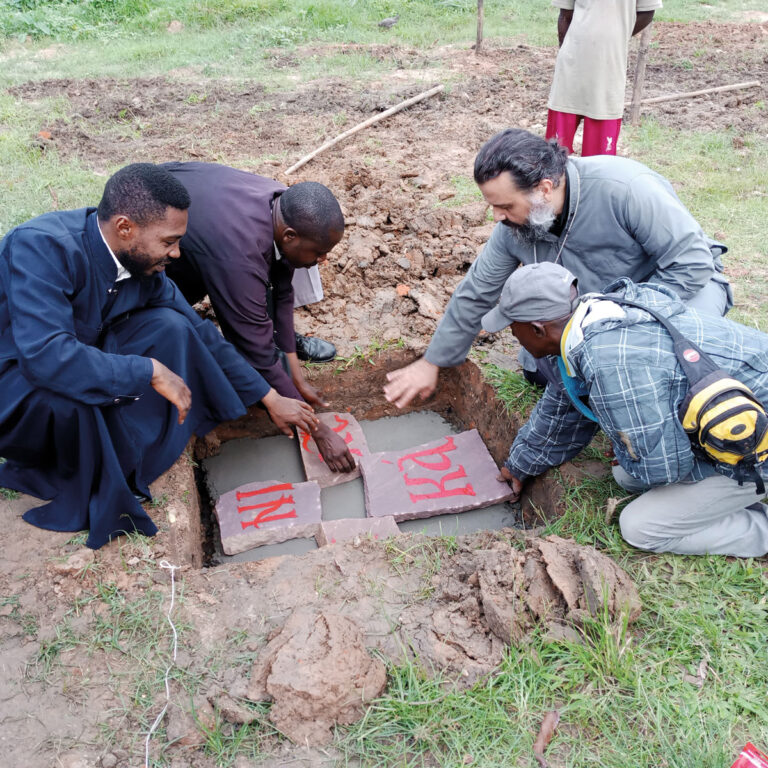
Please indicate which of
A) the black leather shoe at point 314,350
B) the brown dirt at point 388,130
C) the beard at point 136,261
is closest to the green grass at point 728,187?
the brown dirt at point 388,130

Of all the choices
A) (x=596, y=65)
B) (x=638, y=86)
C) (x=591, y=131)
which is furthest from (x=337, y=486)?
(x=638, y=86)

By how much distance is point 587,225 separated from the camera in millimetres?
2795

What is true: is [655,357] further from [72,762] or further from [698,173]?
[698,173]

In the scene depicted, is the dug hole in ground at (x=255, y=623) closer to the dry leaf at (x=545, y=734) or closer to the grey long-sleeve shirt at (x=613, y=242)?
the dry leaf at (x=545, y=734)

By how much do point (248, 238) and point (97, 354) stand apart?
2.69 ft

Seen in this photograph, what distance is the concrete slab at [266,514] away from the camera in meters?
3.02

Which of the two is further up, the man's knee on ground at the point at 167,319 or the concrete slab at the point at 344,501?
the man's knee on ground at the point at 167,319

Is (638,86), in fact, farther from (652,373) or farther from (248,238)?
(652,373)

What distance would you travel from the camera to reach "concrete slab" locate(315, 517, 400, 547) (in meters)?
2.93

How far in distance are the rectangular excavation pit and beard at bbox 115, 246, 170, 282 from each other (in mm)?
1373

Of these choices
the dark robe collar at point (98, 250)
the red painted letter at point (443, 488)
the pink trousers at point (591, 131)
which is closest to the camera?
the dark robe collar at point (98, 250)

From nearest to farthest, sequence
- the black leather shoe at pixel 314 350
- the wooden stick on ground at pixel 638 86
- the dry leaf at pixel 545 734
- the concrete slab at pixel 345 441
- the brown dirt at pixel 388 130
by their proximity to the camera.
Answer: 1. the dry leaf at pixel 545 734
2. the concrete slab at pixel 345 441
3. the black leather shoe at pixel 314 350
4. the brown dirt at pixel 388 130
5. the wooden stick on ground at pixel 638 86

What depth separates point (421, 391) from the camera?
3.05 meters

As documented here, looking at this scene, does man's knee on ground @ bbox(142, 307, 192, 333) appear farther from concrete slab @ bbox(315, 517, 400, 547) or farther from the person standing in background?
the person standing in background
